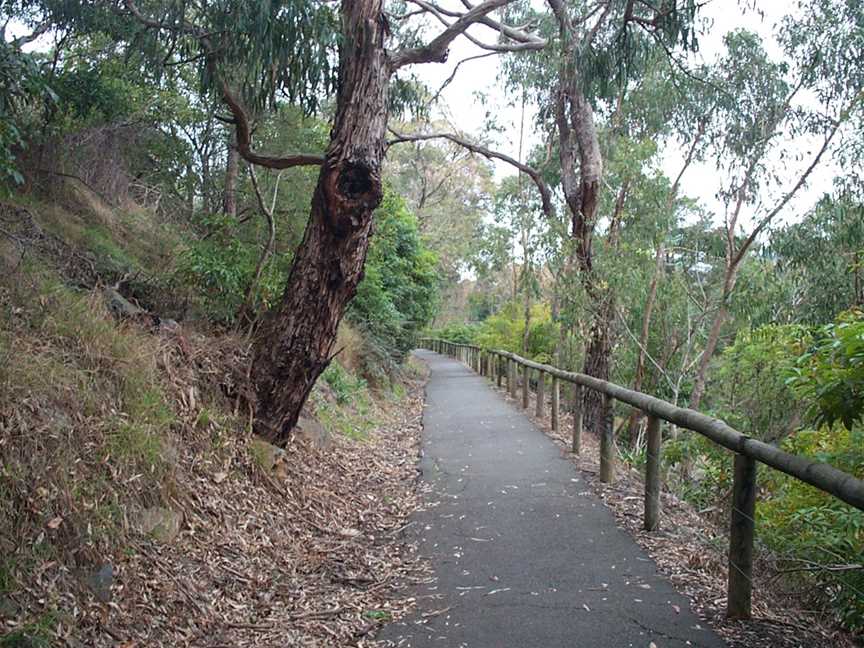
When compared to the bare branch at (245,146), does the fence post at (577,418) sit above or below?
below

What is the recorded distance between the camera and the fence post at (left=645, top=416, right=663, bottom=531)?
5047 mm

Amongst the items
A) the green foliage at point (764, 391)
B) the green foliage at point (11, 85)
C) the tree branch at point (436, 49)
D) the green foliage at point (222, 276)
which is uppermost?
the tree branch at point (436, 49)

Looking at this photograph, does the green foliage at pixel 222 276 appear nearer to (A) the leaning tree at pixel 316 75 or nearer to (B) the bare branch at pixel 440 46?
(A) the leaning tree at pixel 316 75

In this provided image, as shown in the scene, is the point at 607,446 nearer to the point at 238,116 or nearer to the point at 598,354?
the point at 238,116

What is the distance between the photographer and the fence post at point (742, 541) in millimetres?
3604

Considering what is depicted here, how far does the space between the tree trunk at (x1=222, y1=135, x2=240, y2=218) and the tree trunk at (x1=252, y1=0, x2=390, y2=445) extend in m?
Result: 4.25

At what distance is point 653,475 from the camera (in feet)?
16.6

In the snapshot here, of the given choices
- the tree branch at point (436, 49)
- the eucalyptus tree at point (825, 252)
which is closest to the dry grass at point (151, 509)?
the tree branch at point (436, 49)

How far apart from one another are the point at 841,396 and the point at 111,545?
133 inches

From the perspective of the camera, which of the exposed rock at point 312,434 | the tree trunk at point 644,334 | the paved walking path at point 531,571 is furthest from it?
the tree trunk at point 644,334

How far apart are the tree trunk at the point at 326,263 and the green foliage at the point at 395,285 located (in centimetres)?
576

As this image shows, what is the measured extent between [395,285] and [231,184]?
28.5 ft

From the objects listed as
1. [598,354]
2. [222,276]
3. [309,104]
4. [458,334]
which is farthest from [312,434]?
[458,334]

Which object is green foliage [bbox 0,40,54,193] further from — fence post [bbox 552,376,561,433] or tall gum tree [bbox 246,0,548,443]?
fence post [bbox 552,376,561,433]
